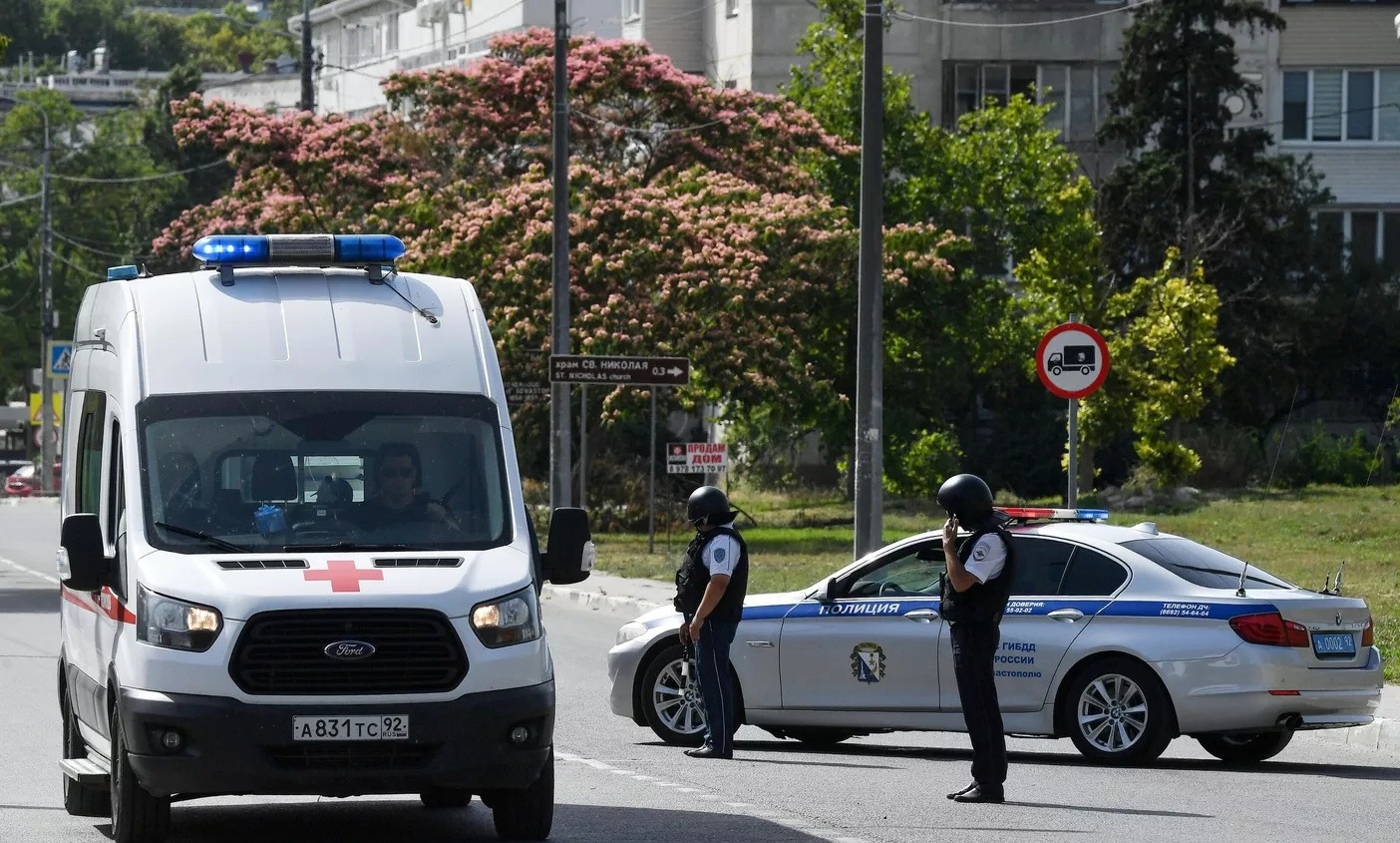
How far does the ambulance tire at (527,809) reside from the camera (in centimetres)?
1012

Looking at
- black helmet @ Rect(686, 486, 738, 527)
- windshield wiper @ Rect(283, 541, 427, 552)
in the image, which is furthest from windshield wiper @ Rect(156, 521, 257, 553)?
black helmet @ Rect(686, 486, 738, 527)

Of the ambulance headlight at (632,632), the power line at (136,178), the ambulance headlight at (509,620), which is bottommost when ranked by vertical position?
the ambulance headlight at (632,632)

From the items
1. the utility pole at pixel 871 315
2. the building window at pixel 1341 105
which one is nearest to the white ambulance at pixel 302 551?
the utility pole at pixel 871 315

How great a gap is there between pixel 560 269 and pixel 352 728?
22.3 m

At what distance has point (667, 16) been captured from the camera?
5891 centimetres

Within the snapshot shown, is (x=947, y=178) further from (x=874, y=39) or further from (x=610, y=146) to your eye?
(x=874, y=39)

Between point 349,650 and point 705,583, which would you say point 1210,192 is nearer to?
point 705,583

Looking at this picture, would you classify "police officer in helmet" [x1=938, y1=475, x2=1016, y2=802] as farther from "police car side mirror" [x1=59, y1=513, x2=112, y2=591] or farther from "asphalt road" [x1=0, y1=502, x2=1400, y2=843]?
"police car side mirror" [x1=59, y1=513, x2=112, y2=591]

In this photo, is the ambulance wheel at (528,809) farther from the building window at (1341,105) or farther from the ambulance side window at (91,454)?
the building window at (1341,105)

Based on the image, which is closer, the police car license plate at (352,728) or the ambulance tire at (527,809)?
the police car license plate at (352,728)

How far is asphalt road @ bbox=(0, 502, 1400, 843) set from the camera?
1062 centimetres

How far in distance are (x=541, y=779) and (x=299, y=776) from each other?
1202 millimetres

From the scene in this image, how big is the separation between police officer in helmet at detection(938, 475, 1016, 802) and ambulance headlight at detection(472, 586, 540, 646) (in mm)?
2607

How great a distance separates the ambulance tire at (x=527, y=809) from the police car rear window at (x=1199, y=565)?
4.83 m
